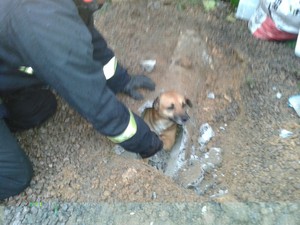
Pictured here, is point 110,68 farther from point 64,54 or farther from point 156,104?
point 64,54

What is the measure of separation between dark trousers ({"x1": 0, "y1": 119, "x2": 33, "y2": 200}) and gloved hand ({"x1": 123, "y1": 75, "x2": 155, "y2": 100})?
2.64 ft

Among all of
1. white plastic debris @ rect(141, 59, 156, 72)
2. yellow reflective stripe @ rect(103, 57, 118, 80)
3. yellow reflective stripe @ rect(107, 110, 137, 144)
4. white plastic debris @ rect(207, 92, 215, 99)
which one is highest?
yellow reflective stripe @ rect(107, 110, 137, 144)

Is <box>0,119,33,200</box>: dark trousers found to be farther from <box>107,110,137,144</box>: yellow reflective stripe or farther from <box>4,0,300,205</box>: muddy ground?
<box>107,110,137,144</box>: yellow reflective stripe

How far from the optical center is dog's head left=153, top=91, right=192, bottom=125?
3039 millimetres

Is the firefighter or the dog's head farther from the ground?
the firefighter

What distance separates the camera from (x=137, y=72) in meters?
3.03

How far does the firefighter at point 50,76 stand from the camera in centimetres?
171

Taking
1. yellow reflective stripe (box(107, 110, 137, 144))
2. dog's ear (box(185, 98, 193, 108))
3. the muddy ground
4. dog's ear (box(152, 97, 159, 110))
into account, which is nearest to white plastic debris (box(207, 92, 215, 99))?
the muddy ground

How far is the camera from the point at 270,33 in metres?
3.29

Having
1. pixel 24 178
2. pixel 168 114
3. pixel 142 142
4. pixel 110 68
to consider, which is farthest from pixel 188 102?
pixel 24 178

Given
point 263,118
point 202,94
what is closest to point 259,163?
point 263,118

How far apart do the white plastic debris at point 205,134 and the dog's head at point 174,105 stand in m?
0.20

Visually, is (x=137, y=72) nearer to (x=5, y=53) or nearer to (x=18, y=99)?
(x=18, y=99)

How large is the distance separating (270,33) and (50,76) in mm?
2026
